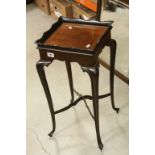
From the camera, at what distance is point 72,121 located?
2002 mm

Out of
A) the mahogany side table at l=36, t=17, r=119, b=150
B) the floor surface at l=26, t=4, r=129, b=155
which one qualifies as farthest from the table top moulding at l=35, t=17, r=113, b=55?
the floor surface at l=26, t=4, r=129, b=155

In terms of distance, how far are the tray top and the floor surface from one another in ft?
2.27

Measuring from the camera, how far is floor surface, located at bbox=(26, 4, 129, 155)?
1.83m

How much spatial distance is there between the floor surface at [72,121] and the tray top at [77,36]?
0.69 metres

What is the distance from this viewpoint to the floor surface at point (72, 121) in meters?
1.83

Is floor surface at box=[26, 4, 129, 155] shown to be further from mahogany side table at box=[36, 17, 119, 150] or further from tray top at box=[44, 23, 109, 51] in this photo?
tray top at box=[44, 23, 109, 51]

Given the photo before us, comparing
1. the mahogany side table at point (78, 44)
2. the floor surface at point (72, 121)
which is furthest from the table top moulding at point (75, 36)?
the floor surface at point (72, 121)

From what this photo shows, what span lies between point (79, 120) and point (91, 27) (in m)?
0.71

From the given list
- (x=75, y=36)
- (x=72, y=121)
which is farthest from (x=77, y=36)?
(x=72, y=121)

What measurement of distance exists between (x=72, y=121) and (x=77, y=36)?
2.32 ft

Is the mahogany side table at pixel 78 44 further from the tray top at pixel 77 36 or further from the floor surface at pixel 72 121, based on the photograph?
the floor surface at pixel 72 121

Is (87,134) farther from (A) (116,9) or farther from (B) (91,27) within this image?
(A) (116,9)
